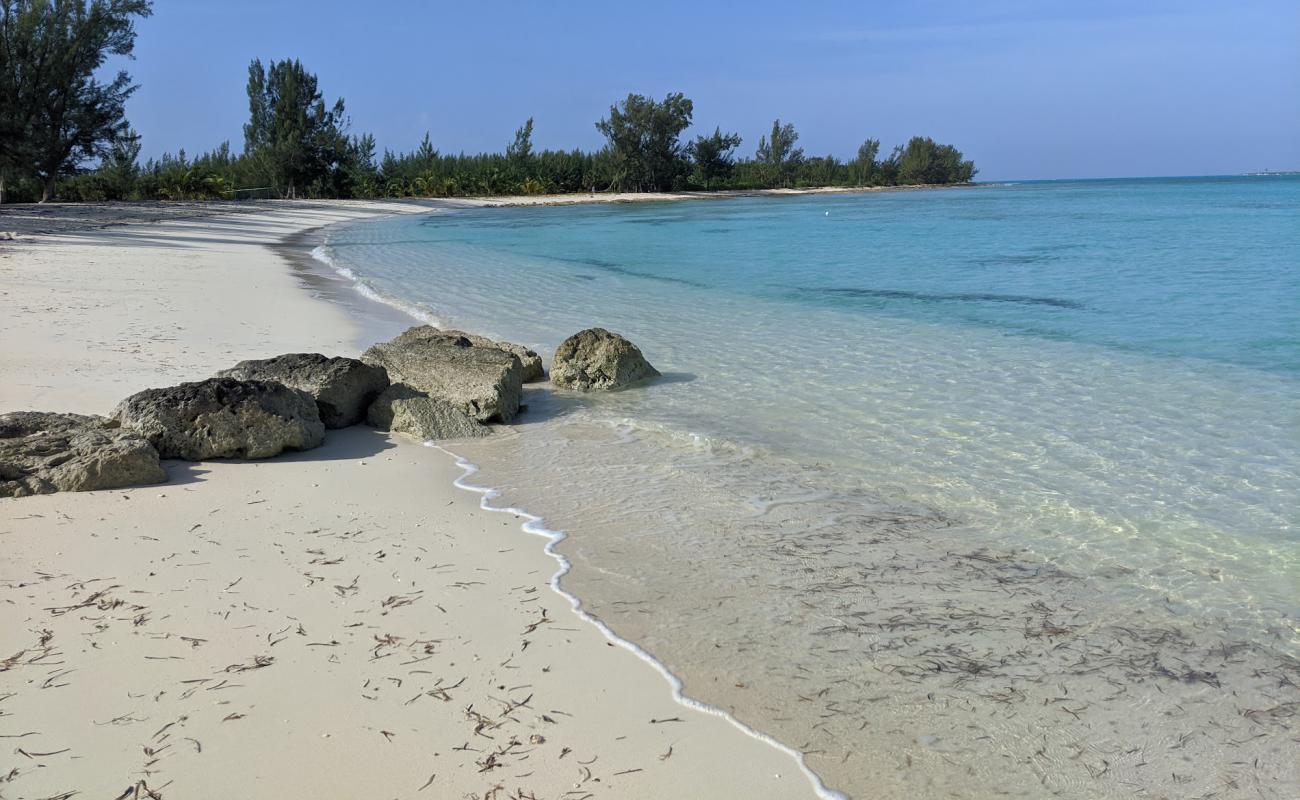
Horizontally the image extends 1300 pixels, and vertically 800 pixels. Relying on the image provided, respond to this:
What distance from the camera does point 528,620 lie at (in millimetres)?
3500

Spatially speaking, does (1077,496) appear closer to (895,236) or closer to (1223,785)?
(1223,785)

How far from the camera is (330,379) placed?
20.5 feet

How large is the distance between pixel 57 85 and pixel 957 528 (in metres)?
33.8

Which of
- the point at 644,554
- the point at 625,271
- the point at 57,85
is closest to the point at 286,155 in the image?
the point at 57,85

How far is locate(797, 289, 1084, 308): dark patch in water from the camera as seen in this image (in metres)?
13.2

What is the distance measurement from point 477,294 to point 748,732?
1230 cm

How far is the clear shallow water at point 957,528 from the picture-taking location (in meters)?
2.93

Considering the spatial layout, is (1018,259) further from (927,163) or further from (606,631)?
(927,163)

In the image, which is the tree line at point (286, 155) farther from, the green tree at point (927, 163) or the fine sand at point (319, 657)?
the fine sand at point (319, 657)

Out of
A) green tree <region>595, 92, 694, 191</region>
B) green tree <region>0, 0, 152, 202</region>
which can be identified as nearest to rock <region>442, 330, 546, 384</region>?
green tree <region>0, 0, 152, 202</region>

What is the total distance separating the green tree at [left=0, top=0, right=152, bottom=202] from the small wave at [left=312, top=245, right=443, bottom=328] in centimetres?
1558

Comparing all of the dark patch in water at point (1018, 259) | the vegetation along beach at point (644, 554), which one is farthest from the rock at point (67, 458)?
the dark patch in water at point (1018, 259)

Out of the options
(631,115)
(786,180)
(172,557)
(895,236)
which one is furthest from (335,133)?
(172,557)

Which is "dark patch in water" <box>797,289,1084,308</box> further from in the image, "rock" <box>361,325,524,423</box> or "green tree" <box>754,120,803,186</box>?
"green tree" <box>754,120,803,186</box>
